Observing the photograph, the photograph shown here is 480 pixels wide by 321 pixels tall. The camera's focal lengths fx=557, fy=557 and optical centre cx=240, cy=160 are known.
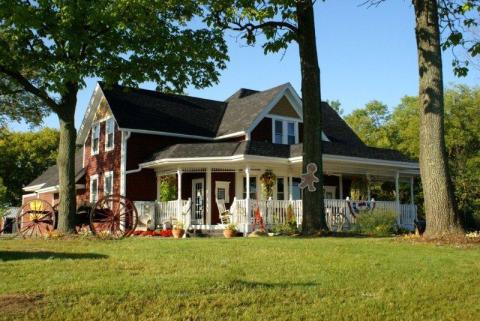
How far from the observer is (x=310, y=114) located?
16.3 meters

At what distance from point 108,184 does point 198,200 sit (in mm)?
4728

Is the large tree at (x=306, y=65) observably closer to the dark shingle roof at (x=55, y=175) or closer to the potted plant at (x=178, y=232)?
the potted plant at (x=178, y=232)

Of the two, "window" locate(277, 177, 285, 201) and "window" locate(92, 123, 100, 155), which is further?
"window" locate(92, 123, 100, 155)

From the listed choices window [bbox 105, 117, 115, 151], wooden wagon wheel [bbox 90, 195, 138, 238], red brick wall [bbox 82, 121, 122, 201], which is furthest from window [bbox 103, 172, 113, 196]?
wooden wagon wheel [bbox 90, 195, 138, 238]

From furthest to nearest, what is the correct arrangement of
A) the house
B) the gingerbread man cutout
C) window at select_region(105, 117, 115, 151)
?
window at select_region(105, 117, 115, 151) → the house → the gingerbread man cutout

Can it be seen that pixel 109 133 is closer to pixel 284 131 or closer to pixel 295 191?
pixel 284 131

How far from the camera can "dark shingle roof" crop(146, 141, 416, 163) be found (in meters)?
20.6

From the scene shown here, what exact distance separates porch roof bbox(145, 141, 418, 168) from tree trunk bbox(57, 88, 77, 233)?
4.58 metres

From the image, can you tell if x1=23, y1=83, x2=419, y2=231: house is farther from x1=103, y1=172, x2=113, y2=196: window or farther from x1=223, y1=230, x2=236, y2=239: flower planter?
x1=223, y1=230, x2=236, y2=239: flower planter

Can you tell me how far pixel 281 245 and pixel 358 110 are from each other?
46.7m

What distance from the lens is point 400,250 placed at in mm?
11711

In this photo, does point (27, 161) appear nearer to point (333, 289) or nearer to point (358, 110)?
point (358, 110)

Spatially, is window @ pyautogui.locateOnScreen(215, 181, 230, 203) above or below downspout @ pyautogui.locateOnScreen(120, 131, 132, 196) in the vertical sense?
below

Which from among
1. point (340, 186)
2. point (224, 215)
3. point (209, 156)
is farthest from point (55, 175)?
point (340, 186)
